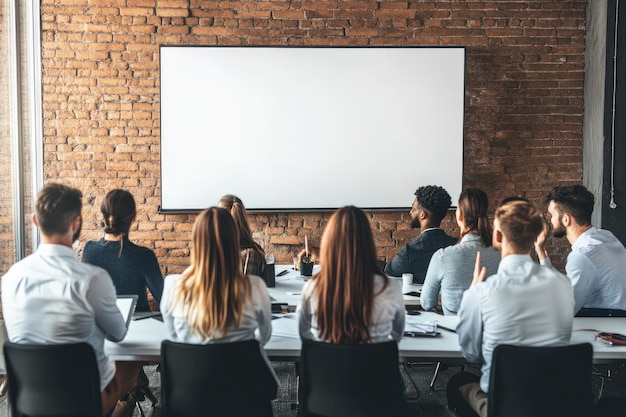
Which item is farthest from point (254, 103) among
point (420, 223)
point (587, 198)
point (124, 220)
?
point (587, 198)

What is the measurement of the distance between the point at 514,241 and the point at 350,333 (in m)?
0.81

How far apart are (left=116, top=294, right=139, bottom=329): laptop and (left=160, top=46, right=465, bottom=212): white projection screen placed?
2919 mm

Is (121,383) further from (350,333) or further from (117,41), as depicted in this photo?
(117,41)

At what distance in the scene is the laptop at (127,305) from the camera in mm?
2855

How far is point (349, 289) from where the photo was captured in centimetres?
238

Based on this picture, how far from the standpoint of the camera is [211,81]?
19.4 ft

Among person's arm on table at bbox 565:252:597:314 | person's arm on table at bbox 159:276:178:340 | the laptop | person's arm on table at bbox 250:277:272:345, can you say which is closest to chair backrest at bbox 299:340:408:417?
person's arm on table at bbox 250:277:272:345

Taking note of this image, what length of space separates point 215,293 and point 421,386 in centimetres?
245

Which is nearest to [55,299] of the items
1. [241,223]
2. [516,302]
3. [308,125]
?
[241,223]

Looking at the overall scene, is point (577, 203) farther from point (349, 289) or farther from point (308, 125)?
point (308, 125)

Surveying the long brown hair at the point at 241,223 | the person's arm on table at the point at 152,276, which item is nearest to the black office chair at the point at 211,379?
the person's arm on table at the point at 152,276

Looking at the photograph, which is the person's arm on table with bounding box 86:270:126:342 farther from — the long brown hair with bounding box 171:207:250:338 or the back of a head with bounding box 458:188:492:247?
the back of a head with bounding box 458:188:492:247

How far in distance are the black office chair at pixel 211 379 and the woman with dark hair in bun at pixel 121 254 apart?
1164 mm

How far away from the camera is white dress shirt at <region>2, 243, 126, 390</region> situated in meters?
2.37
